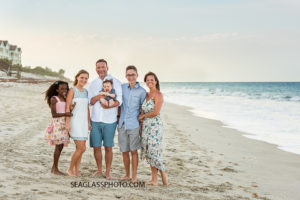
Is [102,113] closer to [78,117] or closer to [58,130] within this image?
[78,117]

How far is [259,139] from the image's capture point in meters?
9.24

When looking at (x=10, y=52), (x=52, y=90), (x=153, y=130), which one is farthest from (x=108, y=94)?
(x=10, y=52)

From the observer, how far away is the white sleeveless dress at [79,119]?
4543 millimetres

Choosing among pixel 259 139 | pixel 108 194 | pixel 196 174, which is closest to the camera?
pixel 108 194

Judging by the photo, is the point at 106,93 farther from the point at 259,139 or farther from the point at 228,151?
the point at 259,139

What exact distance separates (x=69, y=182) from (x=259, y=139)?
681 centimetres

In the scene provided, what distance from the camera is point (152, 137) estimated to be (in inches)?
176

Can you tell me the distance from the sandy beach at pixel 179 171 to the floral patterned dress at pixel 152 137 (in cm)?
42

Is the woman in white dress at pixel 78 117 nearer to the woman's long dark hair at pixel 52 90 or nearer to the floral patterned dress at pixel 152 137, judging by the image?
the woman's long dark hair at pixel 52 90

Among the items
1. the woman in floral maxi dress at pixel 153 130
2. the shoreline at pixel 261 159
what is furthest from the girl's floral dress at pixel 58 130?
the shoreline at pixel 261 159

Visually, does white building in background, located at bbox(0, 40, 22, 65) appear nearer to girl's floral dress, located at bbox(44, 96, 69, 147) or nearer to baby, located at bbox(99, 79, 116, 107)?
girl's floral dress, located at bbox(44, 96, 69, 147)

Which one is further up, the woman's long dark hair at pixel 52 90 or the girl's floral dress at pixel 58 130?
the woman's long dark hair at pixel 52 90

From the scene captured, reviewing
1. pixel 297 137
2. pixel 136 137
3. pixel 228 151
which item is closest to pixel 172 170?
pixel 136 137

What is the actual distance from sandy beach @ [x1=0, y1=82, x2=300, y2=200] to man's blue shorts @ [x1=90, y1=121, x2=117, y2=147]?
58cm
